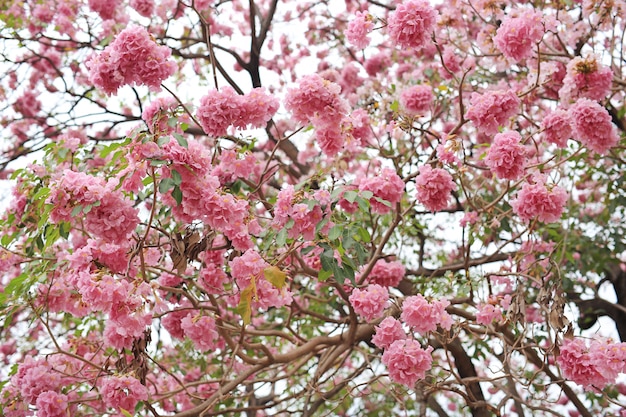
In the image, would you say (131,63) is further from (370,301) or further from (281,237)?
(370,301)

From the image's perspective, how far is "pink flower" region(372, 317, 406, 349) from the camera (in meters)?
2.49

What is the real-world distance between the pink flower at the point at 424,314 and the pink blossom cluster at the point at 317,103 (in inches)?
30.6

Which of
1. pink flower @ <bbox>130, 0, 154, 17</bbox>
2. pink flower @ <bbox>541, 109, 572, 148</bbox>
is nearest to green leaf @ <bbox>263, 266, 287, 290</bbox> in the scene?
pink flower @ <bbox>541, 109, 572, 148</bbox>

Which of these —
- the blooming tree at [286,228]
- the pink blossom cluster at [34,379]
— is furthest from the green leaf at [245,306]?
the pink blossom cluster at [34,379]

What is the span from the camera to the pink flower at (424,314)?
246 cm

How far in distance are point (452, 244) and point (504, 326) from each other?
112 inches

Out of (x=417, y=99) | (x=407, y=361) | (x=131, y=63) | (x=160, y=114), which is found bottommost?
(x=407, y=361)

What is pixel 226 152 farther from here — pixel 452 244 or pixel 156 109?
pixel 452 244

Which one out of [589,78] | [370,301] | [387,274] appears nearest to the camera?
[370,301]

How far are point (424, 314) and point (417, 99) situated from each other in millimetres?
1633

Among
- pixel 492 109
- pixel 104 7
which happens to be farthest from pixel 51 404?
pixel 104 7

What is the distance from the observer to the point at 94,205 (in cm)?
205

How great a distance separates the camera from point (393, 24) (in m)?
2.73

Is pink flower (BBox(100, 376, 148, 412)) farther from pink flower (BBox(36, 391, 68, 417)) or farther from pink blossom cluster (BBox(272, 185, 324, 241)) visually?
pink blossom cluster (BBox(272, 185, 324, 241))
